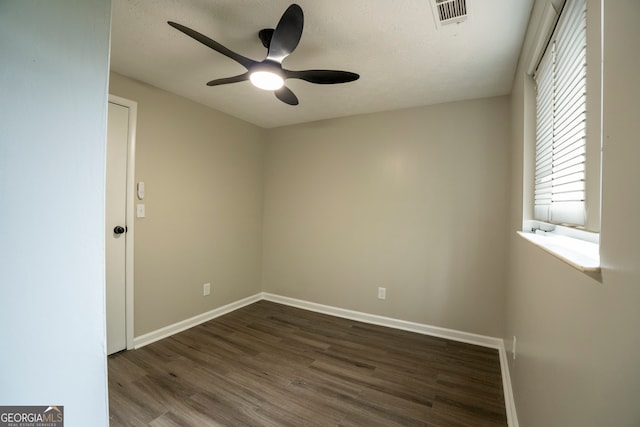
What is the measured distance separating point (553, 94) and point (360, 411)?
2.08 m

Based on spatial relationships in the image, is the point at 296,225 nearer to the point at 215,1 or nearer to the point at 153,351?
the point at 153,351

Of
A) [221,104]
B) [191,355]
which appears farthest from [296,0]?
[191,355]

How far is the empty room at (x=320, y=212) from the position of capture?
2.02ft

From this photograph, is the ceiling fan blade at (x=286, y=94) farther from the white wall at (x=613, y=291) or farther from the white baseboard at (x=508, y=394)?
the white baseboard at (x=508, y=394)

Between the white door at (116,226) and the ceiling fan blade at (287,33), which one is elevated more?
the ceiling fan blade at (287,33)

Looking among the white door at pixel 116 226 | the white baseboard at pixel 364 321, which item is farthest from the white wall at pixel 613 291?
the white door at pixel 116 226

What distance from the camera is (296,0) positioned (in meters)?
1.38

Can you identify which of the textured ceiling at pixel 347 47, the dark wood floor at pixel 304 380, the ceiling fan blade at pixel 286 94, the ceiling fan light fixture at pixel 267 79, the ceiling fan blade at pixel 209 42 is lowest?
the dark wood floor at pixel 304 380

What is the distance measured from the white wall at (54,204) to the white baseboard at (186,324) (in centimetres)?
201

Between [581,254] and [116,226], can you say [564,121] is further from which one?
[116,226]

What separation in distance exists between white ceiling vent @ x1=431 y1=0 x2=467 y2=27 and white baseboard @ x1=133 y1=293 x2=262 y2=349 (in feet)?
11.0

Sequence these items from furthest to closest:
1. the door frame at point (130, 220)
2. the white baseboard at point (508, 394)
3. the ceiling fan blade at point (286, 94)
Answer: the door frame at point (130, 220) < the ceiling fan blade at point (286, 94) < the white baseboard at point (508, 394)

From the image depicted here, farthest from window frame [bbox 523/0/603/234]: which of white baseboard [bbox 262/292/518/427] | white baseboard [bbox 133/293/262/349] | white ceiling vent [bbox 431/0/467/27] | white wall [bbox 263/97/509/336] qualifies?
white baseboard [bbox 133/293/262/349]

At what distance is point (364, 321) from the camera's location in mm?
3049
